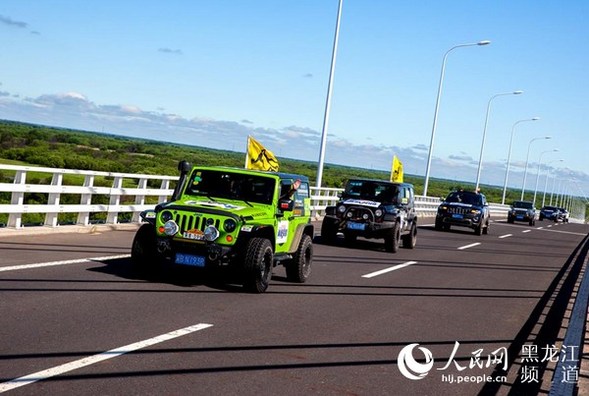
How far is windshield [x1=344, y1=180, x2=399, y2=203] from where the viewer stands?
59.3ft

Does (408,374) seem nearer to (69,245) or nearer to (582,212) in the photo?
(69,245)

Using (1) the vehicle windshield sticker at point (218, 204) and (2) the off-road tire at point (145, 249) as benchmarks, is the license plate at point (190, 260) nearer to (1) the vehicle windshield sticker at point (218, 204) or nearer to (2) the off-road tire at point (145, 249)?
(2) the off-road tire at point (145, 249)

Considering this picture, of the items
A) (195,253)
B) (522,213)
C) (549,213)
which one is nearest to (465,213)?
(195,253)

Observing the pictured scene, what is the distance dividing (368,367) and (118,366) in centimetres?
217

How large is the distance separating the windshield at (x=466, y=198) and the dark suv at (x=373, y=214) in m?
11.5

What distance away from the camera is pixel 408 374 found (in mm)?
6086

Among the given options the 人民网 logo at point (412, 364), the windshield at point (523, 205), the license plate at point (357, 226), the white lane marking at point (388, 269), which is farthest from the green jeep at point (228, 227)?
the windshield at point (523, 205)

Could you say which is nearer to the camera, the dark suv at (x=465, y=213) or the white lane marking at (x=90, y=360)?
the white lane marking at (x=90, y=360)

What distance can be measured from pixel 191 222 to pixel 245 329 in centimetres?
234

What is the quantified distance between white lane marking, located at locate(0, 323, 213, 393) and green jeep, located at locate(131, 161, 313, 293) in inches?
79.3

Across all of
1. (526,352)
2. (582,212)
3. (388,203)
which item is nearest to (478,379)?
(526,352)

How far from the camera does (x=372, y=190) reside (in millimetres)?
18281

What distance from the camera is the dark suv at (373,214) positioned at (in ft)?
56.4

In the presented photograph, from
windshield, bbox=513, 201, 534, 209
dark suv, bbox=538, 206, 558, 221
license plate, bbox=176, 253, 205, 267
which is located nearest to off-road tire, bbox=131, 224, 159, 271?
license plate, bbox=176, 253, 205, 267
